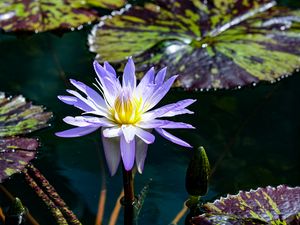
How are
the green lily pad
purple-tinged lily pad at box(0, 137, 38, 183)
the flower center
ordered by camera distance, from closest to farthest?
1. the flower center
2. purple-tinged lily pad at box(0, 137, 38, 183)
3. the green lily pad

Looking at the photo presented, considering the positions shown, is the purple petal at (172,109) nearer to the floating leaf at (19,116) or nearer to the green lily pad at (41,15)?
the floating leaf at (19,116)

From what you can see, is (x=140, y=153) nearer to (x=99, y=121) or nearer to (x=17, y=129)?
(x=99, y=121)

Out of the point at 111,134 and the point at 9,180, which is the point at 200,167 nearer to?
the point at 111,134

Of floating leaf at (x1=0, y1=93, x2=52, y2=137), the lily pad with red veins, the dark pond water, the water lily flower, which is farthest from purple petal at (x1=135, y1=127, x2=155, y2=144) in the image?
floating leaf at (x1=0, y1=93, x2=52, y2=137)

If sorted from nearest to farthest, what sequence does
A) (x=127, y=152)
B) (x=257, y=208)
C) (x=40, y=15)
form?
(x=127, y=152)
(x=257, y=208)
(x=40, y=15)

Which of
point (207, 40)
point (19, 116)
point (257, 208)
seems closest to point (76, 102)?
point (257, 208)

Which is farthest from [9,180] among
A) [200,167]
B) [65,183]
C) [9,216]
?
[200,167]

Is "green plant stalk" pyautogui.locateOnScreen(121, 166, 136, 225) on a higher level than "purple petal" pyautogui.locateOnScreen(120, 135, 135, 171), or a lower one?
lower

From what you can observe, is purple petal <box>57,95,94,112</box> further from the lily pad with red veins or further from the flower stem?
the lily pad with red veins
